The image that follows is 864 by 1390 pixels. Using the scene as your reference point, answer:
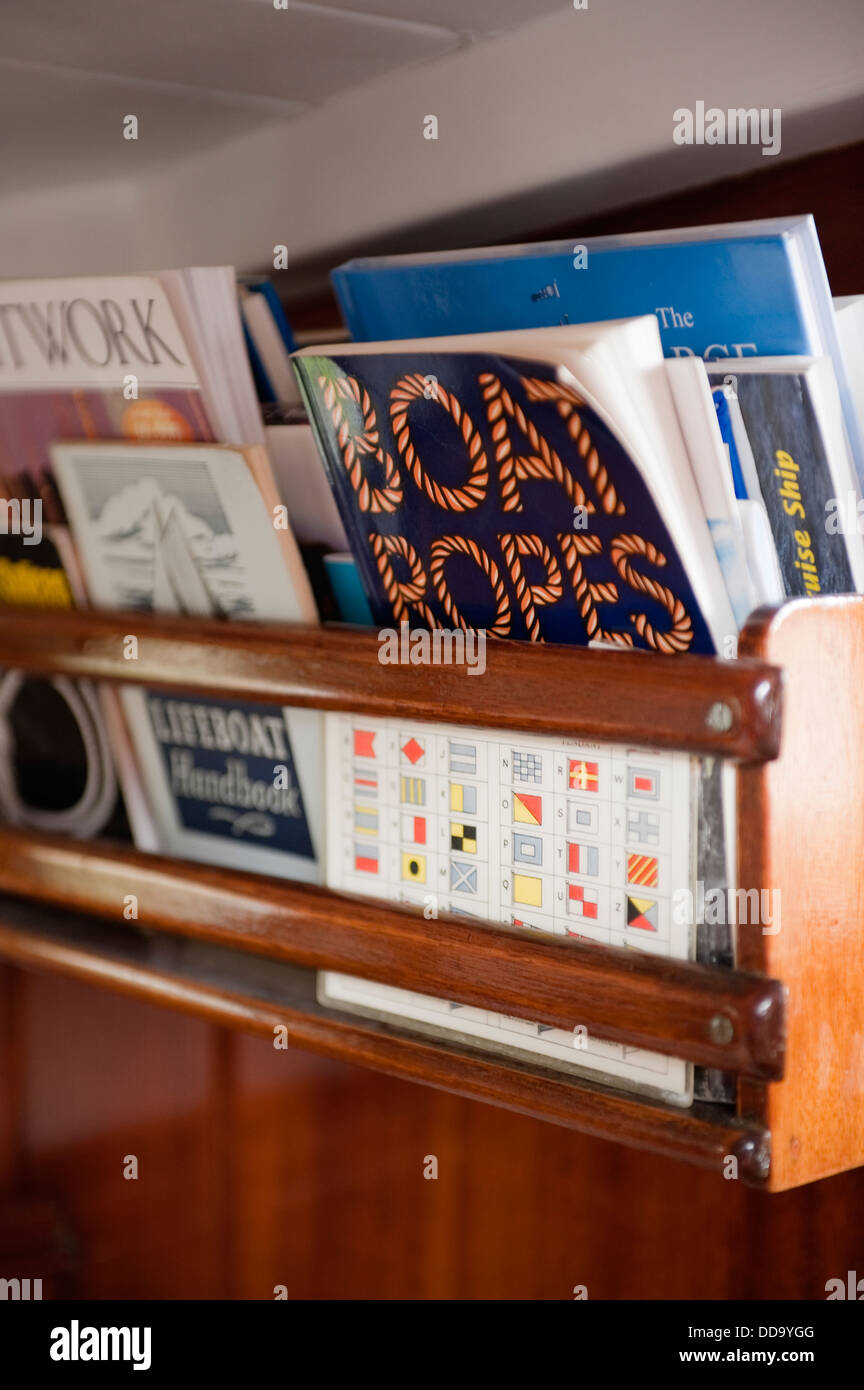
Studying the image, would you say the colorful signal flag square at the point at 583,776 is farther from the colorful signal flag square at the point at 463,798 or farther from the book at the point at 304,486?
the book at the point at 304,486

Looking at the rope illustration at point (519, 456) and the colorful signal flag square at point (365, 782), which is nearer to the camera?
the rope illustration at point (519, 456)

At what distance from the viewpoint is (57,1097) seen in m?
1.20

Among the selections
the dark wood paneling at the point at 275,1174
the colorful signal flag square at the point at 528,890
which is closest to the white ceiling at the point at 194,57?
the colorful signal flag square at the point at 528,890

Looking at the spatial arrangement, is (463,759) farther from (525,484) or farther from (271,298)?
(271,298)

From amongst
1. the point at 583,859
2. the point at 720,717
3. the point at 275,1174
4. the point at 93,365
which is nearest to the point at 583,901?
the point at 583,859

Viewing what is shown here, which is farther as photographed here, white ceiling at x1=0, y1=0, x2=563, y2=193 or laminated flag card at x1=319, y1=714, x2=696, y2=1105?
white ceiling at x1=0, y1=0, x2=563, y2=193

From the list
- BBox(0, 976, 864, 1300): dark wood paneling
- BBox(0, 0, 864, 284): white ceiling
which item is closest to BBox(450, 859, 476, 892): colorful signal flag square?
BBox(0, 0, 864, 284): white ceiling

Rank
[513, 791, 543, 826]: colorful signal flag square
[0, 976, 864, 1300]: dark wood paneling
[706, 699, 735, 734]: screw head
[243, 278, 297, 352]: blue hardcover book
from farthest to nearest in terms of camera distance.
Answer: [0, 976, 864, 1300]: dark wood paneling → [243, 278, 297, 352]: blue hardcover book → [513, 791, 543, 826]: colorful signal flag square → [706, 699, 735, 734]: screw head

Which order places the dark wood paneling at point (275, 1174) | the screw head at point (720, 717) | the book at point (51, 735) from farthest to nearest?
the dark wood paneling at point (275, 1174) < the book at point (51, 735) < the screw head at point (720, 717)

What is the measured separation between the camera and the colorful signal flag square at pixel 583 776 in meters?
0.52

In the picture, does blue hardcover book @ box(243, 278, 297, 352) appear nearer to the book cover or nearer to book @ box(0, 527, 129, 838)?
the book cover

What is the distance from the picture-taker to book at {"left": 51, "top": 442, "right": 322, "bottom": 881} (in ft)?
2.06

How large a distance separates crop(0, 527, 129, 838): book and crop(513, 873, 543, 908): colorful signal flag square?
1.14 ft
